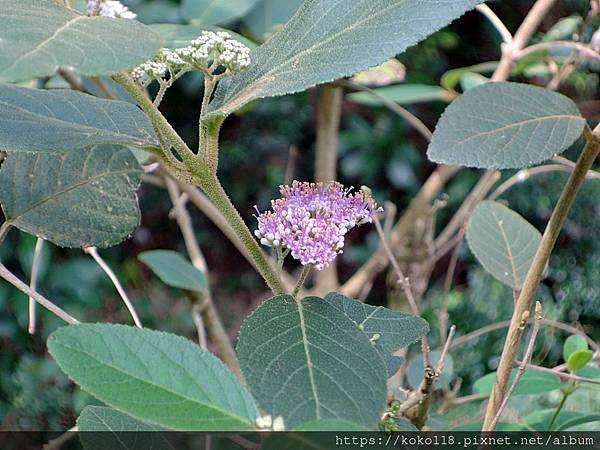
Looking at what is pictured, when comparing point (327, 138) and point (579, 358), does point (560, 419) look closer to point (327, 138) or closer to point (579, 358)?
point (579, 358)

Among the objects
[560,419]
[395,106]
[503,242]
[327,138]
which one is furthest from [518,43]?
[560,419]

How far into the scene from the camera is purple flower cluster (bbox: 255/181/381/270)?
1.48 ft

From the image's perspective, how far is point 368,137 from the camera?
310 centimetres

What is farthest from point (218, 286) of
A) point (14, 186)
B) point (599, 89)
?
point (14, 186)

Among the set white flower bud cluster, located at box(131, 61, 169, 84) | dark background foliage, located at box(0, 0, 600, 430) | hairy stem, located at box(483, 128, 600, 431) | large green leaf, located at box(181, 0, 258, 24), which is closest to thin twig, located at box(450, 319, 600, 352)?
hairy stem, located at box(483, 128, 600, 431)

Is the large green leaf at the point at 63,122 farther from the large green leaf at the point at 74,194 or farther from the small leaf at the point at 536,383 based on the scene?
the small leaf at the point at 536,383

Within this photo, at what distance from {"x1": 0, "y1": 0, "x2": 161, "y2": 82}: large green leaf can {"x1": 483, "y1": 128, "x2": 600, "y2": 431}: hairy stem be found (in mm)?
275

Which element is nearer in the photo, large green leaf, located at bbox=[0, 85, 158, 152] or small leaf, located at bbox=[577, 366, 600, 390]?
large green leaf, located at bbox=[0, 85, 158, 152]

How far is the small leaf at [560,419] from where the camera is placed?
0.59 metres

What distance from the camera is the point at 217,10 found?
41.9 inches

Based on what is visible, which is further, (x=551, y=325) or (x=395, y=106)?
(x=395, y=106)

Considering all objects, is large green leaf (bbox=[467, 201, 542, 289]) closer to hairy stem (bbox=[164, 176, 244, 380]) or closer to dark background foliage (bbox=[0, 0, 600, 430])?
hairy stem (bbox=[164, 176, 244, 380])

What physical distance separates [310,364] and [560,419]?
0.34 m

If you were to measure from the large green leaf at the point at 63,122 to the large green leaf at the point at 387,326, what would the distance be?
16 centimetres
